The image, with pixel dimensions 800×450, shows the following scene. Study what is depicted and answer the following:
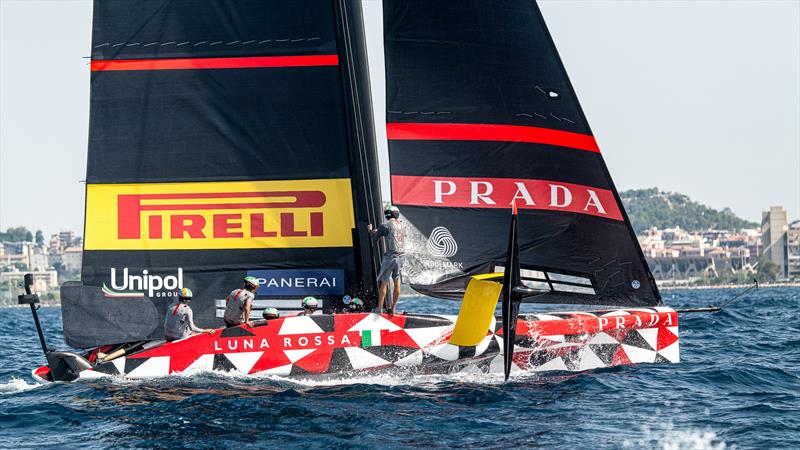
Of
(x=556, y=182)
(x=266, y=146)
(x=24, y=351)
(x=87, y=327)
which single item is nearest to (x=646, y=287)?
(x=556, y=182)

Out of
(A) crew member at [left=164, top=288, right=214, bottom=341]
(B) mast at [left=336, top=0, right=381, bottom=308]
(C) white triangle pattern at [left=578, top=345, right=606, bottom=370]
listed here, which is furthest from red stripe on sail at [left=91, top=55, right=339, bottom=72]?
(C) white triangle pattern at [left=578, top=345, right=606, bottom=370]

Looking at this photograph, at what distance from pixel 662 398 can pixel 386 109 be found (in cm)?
425

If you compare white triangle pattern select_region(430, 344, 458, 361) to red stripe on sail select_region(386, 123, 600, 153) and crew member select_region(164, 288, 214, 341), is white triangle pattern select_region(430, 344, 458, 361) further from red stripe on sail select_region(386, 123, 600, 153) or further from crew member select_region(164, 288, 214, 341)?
crew member select_region(164, 288, 214, 341)

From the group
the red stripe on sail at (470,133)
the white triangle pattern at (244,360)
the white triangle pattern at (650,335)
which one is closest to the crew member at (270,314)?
the white triangle pattern at (244,360)

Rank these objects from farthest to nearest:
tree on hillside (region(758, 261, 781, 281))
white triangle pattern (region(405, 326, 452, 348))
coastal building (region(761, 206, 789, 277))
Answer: coastal building (region(761, 206, 789, 277)), tree on hillside (region(758, 261, 781, 281)), white triangle pattern (region(405, 326, 452, 348))

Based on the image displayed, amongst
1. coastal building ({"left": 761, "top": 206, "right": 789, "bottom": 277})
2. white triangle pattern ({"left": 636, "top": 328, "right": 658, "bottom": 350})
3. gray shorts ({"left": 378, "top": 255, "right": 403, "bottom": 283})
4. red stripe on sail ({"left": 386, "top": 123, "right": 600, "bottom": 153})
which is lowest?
white triangle pattern ({"left": 636, "top": 328, "right": 658, "bottom": 350})

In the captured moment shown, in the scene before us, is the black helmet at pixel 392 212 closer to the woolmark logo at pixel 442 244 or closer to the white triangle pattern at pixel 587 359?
the woolmark logo at pixel 442 244

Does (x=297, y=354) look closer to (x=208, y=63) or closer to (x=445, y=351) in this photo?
(x=445, y=351)

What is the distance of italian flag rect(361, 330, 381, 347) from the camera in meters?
10.9

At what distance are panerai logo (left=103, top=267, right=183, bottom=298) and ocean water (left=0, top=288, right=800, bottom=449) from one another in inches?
53.4

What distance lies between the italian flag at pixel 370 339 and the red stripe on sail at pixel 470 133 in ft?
7.35

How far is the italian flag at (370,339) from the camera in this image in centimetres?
1087

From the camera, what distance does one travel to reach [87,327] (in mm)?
11953

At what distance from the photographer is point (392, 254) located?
37.1ft
